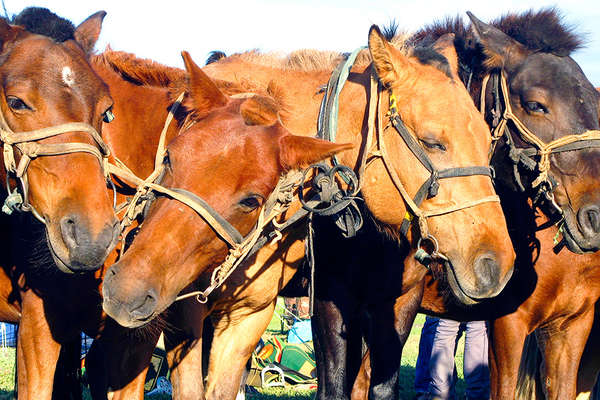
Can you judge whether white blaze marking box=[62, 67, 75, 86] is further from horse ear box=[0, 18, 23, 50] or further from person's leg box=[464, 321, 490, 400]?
person's leg box=[464, 321, 490, 400]

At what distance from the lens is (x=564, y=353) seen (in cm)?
520

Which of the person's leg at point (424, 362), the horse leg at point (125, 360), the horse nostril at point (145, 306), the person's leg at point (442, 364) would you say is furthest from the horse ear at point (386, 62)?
the person's leg at point (424, 362)

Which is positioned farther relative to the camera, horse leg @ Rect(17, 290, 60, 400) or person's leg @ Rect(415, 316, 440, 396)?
person's leg @ Rect(415, 316, 440, 396)

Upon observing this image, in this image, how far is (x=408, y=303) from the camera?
4.84 meters

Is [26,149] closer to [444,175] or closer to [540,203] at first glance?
[444,175]

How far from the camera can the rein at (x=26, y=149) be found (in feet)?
10.8

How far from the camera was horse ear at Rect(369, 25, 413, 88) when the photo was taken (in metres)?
3.78

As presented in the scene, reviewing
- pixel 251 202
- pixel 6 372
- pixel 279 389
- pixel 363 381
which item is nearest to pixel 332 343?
pixel 363 381

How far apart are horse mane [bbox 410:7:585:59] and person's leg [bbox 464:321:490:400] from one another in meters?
3.40

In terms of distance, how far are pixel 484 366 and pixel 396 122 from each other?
4145 mm

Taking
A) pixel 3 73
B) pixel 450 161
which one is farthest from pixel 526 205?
pixel 3 73

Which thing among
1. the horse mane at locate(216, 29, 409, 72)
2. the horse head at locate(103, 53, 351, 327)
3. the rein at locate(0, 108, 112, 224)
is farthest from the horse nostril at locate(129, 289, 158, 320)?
the horse mane at locate(216, 29, 409, 72)

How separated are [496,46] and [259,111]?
70.4 inches

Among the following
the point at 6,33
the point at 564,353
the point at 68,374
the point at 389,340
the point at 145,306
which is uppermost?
the point at 6,33
